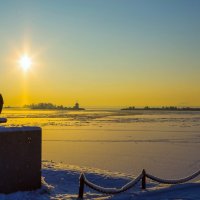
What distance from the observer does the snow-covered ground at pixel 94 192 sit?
1127cm

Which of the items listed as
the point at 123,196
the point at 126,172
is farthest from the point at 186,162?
the point at 123,196

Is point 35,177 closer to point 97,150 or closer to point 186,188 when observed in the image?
point 186,188

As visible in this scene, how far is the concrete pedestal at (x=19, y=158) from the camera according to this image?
11.2m

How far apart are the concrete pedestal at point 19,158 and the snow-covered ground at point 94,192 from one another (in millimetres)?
292

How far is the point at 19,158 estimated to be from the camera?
37.9 feet

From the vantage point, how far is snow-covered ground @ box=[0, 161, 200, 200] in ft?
37.0

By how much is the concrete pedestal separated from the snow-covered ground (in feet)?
0.96

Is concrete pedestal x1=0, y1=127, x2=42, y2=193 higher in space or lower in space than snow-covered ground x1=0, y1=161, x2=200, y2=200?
higher

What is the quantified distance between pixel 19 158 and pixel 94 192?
302cm

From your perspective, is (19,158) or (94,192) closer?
(19,158)

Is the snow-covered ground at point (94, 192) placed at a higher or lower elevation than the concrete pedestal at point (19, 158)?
lower

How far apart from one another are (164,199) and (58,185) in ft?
15.5

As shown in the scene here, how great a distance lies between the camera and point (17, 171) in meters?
11.5

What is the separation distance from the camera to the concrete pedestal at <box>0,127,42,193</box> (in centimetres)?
1120
